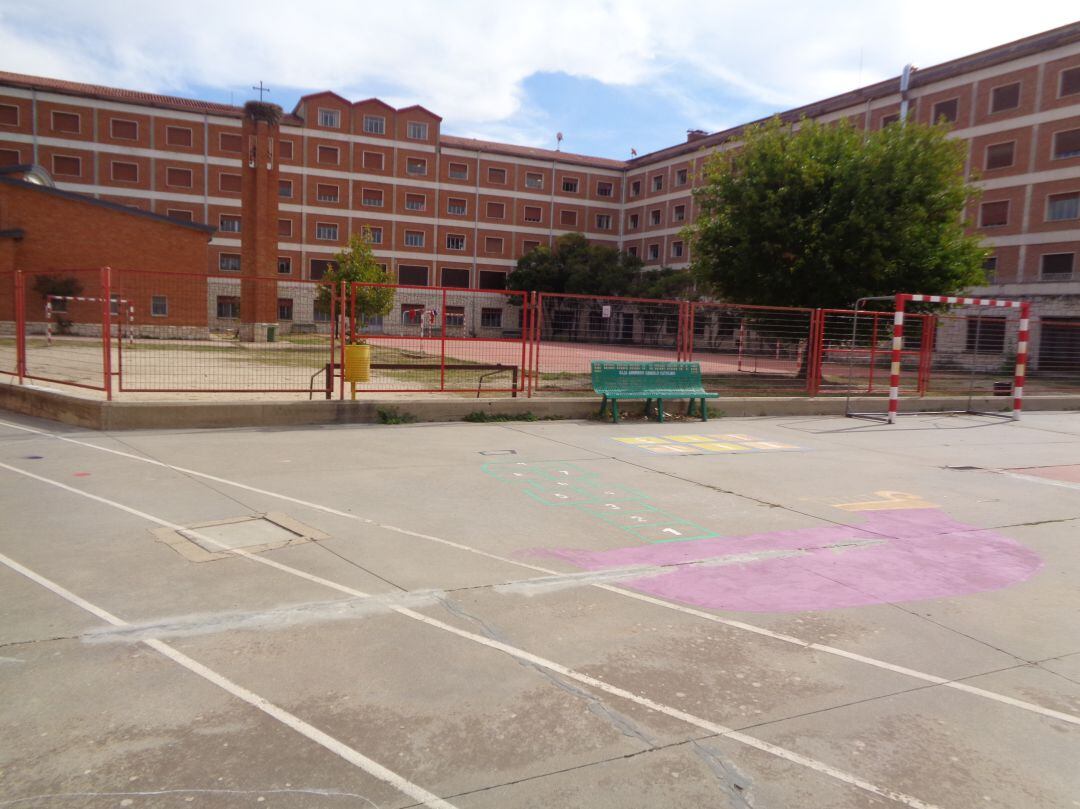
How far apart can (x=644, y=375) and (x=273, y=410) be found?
628 centimetres

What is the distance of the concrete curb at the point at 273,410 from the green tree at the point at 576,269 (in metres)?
42.1

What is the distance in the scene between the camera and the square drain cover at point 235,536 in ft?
16.9

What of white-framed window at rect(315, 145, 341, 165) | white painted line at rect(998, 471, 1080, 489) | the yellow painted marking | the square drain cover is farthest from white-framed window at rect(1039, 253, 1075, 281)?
white-framed window at rect(315, 145, 341, 165)

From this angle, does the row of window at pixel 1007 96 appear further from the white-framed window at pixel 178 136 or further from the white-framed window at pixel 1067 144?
the white-framed window at pixel 178 136

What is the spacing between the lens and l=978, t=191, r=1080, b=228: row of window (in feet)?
114

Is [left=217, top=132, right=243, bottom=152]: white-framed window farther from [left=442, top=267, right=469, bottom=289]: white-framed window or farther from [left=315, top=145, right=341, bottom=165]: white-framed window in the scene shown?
[left=442, top=267, right=469, bottom=289]: white-framed window

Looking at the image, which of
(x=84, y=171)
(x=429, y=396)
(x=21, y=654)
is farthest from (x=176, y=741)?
(x=84, y=171)

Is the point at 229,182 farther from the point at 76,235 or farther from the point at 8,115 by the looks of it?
the point at 76,235

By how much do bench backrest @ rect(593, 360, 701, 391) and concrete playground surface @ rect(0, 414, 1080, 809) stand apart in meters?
5.12

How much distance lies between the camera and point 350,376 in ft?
38.2

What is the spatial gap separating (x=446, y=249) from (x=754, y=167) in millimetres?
41483

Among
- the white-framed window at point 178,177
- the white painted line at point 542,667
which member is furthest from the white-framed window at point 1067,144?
the white-framed window at point 178,177

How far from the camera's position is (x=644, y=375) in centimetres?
1326

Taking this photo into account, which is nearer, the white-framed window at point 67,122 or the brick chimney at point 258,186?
the brick chimney at point 258,186
